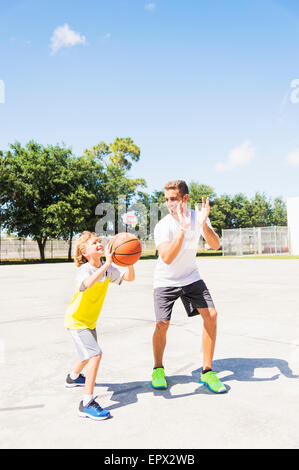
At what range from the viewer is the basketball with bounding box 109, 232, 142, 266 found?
3.69 m

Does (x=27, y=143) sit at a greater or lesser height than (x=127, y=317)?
greater

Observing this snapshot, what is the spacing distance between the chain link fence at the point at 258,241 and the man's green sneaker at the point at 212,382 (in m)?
38.0

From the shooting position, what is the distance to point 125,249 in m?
3.80

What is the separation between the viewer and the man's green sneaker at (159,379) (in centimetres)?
385

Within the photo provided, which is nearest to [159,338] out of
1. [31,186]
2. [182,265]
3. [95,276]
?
[182,265]

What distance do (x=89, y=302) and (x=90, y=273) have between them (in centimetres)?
26

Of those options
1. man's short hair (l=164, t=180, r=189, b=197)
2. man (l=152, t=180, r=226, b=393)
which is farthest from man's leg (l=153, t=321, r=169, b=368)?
man's short hair (l=164, t=180, r=189, b=197)

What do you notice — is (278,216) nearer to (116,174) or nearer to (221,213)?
(221,213)

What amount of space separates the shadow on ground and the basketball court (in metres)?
0.01

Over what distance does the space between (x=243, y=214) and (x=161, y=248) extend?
6238 cm
